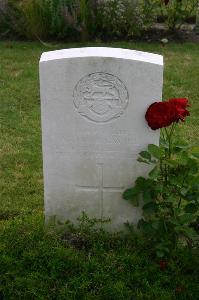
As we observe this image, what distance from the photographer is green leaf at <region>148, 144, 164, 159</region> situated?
3.57 meters

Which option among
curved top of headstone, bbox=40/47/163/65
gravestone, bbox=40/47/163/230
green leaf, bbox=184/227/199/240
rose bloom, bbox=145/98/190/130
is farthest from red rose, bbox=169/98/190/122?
green leaf, bbox=184/227/199/240

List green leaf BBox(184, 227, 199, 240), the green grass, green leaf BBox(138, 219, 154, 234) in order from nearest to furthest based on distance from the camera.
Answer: the green grass → green leaf BBox(184, 227, 199, 240) → green leaf BBox(138, 219, 154, 234)

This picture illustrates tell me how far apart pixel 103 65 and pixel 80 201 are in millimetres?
865

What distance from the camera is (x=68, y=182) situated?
3.83m

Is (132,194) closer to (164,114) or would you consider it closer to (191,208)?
(191,208)

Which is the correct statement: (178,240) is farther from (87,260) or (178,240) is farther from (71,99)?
(71,99)

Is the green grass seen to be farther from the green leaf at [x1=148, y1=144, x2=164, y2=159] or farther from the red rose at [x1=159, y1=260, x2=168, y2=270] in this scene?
the green leaf at [x1=148, y1=144, x2=164, y2=159]

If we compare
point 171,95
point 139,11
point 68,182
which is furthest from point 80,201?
point 139,11

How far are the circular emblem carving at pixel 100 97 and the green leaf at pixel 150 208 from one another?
0.55m

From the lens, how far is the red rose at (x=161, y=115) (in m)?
3.50

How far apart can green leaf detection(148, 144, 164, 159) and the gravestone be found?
109 mm

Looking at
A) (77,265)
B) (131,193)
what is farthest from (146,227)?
(77,265)

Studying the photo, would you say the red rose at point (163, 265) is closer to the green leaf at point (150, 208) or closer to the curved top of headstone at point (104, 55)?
the green leaf at point (150, 208)

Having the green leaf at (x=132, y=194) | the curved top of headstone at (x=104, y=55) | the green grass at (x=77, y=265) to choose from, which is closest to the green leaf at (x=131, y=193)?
the green leaf at (x=132, y=194)
